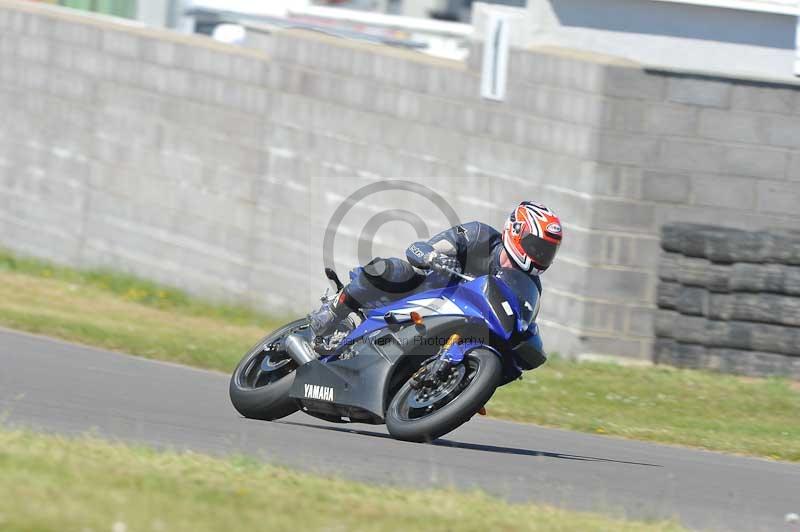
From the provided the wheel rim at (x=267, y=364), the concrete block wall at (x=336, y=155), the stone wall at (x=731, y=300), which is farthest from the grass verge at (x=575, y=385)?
the wheel rim at (x=267, y=364)

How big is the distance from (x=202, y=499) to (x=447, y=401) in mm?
2618

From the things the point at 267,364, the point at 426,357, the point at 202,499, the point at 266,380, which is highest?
the point at 202,499

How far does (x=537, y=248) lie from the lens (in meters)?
8.35

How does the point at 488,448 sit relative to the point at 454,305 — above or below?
below

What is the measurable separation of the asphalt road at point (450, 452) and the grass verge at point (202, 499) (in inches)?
22.3

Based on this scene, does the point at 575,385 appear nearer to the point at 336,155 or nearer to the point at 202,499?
the point at 336,155

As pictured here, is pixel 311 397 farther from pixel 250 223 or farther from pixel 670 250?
pixel 250 223

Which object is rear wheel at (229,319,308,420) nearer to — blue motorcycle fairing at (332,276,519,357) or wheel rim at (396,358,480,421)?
blue motorcycle fairing at (332,276,519,357)

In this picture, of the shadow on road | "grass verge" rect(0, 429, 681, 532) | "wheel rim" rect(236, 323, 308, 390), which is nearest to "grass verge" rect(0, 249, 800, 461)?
the shadow on road

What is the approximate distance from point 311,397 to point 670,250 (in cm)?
580

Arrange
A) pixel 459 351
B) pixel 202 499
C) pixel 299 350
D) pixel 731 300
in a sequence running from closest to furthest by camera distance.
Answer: pixel 202 499 < pixel 459 351 < pixel 299 350 < pixel 731 300

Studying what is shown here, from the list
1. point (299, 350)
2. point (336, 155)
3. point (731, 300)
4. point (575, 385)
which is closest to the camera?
point (299, 350)

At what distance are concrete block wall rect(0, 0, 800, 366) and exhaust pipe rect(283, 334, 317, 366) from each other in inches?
206

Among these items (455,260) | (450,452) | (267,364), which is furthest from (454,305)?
(267,364)
